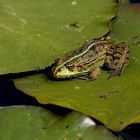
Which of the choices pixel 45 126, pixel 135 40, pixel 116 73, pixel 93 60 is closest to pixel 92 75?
pixel 116 73

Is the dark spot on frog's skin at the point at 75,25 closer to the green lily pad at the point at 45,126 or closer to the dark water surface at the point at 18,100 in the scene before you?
the dark water surface at the point at 18,100

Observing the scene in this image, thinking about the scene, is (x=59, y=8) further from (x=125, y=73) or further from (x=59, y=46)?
(x=125, y=73)

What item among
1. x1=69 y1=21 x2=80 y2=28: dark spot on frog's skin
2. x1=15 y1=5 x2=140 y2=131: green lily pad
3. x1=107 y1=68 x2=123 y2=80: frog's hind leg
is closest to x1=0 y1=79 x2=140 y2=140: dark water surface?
x1=15 y1=5 x2=140 y2=131: green lily pad

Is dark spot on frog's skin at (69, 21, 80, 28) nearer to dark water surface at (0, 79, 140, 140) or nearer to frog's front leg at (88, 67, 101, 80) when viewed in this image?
frog's front leg at (88, 67, 101, 80)

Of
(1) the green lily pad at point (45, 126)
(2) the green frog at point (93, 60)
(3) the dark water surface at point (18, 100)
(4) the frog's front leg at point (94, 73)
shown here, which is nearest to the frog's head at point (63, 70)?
(2) the green frog at point (93, 60)

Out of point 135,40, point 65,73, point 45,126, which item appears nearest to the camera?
point 45,126

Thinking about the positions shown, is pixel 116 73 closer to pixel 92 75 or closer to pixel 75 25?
pixel 92 75

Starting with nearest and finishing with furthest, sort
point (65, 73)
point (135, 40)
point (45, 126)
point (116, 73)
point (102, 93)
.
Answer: point (45, 126)
point (102, 93)
point (116, 73)
point (65, 73)
point (135, 40)
